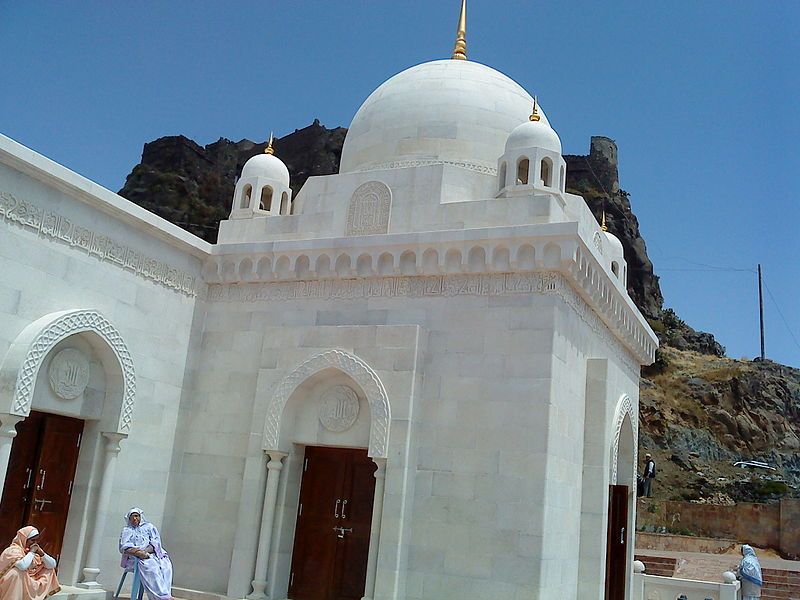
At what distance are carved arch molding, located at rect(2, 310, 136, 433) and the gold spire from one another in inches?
283

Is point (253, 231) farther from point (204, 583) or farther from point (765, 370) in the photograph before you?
point (765, 370)

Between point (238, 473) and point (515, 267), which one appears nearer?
point (515, 267)

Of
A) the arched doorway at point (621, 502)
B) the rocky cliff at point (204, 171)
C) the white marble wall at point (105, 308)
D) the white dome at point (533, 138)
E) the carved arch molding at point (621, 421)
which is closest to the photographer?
the white marble wall at point (105, 308)

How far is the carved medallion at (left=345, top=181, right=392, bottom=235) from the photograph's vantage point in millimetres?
9808

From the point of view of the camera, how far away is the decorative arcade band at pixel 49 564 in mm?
6758

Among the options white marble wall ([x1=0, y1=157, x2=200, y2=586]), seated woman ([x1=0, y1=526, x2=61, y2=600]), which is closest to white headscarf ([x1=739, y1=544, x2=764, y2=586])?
white marble wall ([x1=0, y1=157, x2=200, y2=586])

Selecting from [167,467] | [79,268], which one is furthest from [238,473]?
[79,268]

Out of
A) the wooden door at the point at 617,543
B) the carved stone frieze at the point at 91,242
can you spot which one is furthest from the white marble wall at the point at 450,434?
the wooden door at the point at 617,543

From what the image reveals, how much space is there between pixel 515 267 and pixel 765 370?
40.8 metres

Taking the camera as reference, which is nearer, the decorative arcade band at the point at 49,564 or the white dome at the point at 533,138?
the decorative arcade band at the point at 49,564

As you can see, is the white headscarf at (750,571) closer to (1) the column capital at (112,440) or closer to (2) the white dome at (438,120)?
(2) the white dome at (438,120)

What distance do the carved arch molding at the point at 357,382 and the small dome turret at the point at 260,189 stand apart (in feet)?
9.27

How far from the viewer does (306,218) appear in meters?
10.2

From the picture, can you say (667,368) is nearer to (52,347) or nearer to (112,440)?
(112,440)
